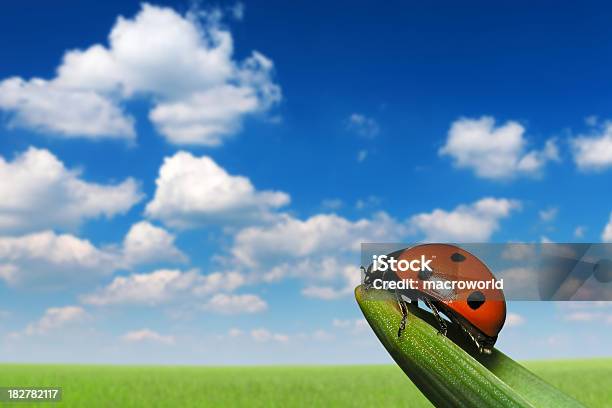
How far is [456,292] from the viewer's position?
8.42 feet

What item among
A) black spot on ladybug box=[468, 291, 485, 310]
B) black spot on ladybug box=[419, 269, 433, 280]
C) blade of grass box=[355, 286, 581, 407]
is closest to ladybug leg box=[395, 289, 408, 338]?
blade of grass box=[355, 286, 581, 407]

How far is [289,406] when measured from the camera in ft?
23.7

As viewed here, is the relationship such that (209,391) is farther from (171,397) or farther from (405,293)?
(405,293)

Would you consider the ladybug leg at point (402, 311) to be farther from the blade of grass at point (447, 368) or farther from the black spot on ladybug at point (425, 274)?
the black spot on ladybug at point (425, 274)

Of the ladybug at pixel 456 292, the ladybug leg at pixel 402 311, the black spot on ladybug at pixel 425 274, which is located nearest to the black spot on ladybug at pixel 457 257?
the ladybug at pixel 456 292

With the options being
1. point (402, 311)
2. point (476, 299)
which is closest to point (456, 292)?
point (476, 299)

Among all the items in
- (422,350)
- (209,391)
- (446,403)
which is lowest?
(209,391)

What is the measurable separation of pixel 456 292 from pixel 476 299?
3.3 inches

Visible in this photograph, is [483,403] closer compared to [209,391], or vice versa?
[483,403]

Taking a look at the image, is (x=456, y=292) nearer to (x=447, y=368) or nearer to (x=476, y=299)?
(x=476, y=299)

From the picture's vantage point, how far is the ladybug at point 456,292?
2.49m

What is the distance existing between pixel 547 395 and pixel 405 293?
65cm

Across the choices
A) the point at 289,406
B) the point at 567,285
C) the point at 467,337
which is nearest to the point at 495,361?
the point at 467,337

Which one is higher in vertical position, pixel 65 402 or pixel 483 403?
pixel 483 403
